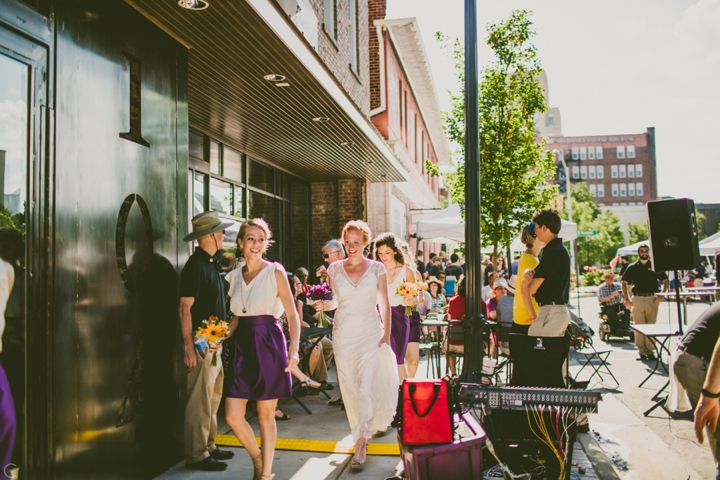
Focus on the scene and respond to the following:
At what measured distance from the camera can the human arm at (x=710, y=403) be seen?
3.20 m

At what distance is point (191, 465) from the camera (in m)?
4.90

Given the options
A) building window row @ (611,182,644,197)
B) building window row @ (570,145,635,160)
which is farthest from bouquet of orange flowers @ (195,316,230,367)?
building window row @ (611,182,644,197)

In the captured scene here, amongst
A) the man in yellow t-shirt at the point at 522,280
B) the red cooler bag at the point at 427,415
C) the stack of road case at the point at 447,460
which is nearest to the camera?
the stack of road case at the point at 447,460

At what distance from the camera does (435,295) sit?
12.6 meters

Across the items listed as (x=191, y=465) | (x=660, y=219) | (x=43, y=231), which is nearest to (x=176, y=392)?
(x=191, y=465)

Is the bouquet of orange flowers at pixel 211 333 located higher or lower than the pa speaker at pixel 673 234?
lower

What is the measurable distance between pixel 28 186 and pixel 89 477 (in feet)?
6.52

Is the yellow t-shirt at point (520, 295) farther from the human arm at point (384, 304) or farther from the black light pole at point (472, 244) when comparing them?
the human arm at point (384, 304)

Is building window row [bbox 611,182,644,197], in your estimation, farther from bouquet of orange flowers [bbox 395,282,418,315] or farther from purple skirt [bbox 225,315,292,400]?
purple skirt [bbox 225,315,292,400]

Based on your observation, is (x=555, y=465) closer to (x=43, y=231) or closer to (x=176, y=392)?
(x=176, y=392)

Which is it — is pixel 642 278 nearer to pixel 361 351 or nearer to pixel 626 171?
pixel 361 351

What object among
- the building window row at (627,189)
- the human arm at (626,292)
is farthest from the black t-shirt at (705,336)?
the building window row at (627,189)

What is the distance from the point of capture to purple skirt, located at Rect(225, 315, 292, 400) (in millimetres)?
4359

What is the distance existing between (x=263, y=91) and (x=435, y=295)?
704 centimetres
